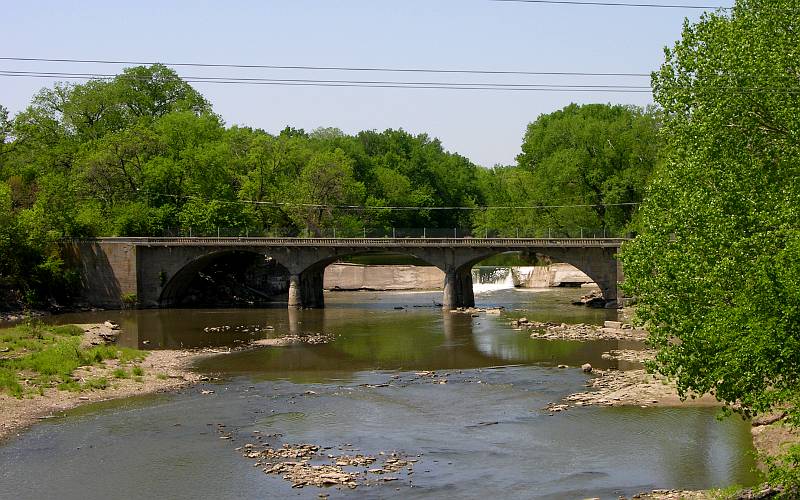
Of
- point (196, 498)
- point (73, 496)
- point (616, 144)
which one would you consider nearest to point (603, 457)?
point (196, 498)

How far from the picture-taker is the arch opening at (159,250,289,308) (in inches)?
3425

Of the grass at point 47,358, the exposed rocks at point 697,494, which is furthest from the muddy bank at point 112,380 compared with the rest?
the exposed rocks at point 697,494

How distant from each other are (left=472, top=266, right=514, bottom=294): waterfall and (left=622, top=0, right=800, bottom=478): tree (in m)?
69.4

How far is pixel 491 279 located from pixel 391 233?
903 inches

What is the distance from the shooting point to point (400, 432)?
38094 mm

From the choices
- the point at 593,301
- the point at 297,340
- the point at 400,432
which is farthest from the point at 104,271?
the point at 400,432

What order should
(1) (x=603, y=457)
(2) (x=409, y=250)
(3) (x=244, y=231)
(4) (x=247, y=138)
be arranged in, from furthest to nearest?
(4) (x=247, y=138), (3) (x=244, y=231), (2) (x=409, y=250), (1) (x=603, y=457)

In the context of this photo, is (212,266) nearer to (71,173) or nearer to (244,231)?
(244,231)

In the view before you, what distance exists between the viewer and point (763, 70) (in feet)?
89.5

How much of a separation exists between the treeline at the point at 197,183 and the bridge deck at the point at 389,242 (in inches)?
106

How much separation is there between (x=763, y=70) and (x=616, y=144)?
67.1 metres

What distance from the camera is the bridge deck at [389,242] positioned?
77.4 meters

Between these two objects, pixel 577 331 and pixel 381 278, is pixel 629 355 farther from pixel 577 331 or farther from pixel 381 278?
pixel 381 278

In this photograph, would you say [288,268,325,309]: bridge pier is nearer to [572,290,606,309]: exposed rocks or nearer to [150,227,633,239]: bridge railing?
[150,227,633,239]: bridge railing
